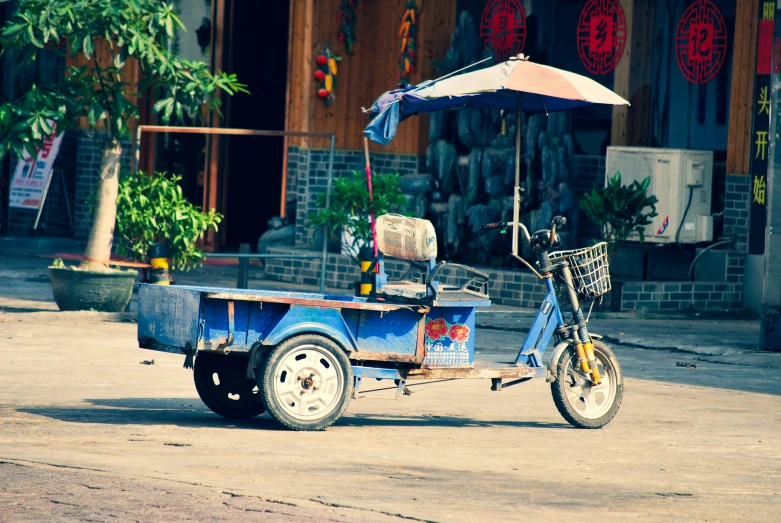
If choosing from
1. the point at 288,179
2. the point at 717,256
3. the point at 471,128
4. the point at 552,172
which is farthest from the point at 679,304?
the point at 288,179

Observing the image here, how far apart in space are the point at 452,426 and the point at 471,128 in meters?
10.1

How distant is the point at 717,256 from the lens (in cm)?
1792

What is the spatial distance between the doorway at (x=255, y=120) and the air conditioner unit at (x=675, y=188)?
718 cm

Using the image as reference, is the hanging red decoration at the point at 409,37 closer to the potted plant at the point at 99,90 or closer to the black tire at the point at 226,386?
the potted plant at the point at 99,90

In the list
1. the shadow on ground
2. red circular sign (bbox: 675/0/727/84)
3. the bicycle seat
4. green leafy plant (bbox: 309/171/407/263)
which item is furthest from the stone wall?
the bicycle seat

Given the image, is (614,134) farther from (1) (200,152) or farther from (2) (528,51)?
(1) (200,152)

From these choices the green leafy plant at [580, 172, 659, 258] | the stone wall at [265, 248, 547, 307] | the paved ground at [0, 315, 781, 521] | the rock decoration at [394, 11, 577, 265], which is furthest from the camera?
the rock decoration at [394, 11, 577, 265]

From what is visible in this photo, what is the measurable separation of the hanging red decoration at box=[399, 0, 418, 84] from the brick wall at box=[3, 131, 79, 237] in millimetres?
6529

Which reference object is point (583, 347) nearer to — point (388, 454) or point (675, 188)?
point (388, 454)

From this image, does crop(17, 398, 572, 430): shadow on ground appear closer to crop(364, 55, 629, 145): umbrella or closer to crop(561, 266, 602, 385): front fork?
crop(561, 266, 602, 385): front fork

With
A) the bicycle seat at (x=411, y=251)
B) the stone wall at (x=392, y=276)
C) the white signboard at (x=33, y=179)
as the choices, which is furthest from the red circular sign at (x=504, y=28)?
the bicycle seat at (x=411, y=251)

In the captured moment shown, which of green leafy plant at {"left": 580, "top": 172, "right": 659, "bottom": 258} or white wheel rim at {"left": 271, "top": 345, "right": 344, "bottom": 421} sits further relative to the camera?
green leafy plant at {"left": 580, "top": 172, "right": 659, "bottom": 258}

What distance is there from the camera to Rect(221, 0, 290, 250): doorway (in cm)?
2303

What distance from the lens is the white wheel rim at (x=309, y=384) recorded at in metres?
9.20
